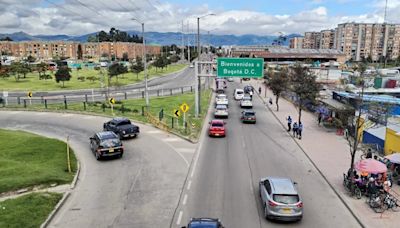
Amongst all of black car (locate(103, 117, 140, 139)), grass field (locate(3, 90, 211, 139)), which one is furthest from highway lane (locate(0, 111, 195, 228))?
grass field (locate(3, 90, 211, 139))

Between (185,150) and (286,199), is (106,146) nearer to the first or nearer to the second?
(185,150)

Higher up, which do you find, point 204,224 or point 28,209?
point 204,224

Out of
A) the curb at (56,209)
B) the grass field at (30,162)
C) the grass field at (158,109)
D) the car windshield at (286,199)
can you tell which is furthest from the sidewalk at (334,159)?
the grass field at (30,162)

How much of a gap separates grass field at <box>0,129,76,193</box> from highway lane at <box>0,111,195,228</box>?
1.13 m

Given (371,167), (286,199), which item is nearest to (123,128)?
(286,199)

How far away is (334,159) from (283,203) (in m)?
11.0

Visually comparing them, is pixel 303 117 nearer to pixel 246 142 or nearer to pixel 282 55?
pixel 246 142

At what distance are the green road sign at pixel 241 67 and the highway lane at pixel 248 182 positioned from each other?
652cm

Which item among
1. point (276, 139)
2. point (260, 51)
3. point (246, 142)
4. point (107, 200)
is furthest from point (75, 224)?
point (260, 51)

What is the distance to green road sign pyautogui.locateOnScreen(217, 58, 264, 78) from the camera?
118ft

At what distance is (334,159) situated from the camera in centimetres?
2391

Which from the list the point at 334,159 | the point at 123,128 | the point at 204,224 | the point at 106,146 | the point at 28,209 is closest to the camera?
the point at 204,224

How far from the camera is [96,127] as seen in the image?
3416 centimetres

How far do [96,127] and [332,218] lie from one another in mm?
24078
